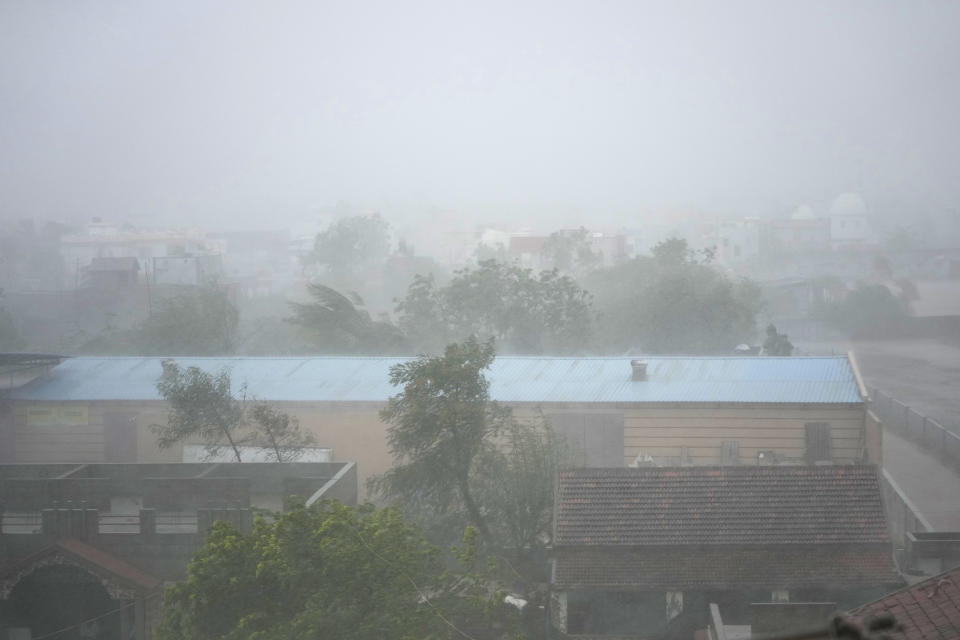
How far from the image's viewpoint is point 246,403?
14070 mm

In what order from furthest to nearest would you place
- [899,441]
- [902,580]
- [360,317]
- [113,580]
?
[360,317] < [899,441] < [113,580] < [902,580]

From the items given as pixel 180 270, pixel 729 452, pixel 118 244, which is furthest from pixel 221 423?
→ pixel 118 244

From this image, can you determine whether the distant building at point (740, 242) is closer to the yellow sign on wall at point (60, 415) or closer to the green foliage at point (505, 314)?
the green foliage at point (505, 314)

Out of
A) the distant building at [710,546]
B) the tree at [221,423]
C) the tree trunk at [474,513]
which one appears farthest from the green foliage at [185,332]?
the distant building at [710,546]

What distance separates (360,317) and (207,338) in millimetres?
3571

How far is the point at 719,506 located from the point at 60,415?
34.8 ft

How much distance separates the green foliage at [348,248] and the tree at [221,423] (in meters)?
29.8

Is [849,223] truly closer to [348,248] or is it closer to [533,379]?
[348,248]

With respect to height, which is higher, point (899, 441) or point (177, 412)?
point (177, 412)

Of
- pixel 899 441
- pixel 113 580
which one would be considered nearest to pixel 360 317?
pixel 899 441

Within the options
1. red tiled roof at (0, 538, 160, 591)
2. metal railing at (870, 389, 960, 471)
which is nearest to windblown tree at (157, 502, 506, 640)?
red tiled roof at (0, 538, 160, 591)

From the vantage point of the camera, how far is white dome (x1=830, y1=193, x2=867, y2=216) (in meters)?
49.9

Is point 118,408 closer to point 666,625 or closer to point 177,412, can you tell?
point 177,412

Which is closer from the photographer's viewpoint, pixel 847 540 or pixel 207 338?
pixel 847 540
